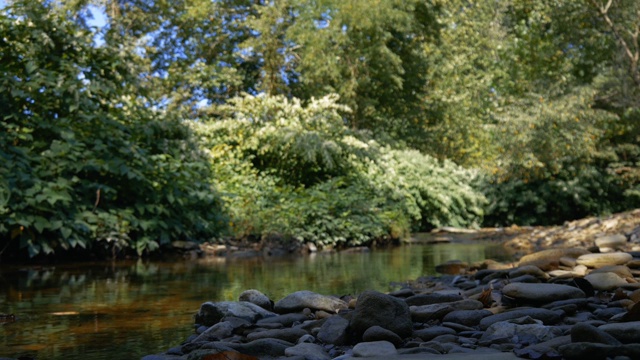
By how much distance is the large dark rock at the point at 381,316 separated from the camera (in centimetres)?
275

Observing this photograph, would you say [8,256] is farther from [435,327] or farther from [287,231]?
[435,327]

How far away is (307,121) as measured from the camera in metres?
14.0

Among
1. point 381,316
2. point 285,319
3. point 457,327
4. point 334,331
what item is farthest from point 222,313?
point 457,327

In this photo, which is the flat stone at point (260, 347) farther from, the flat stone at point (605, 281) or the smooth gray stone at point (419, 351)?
the flat stone at point (605, 281)

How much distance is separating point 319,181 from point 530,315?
11.0m

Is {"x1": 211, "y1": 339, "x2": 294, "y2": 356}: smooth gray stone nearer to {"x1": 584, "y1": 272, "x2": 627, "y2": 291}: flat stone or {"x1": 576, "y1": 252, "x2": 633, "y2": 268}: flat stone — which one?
{"x1": 584, "y1": 272, "x2": 627, "y2": 291}: flat stone

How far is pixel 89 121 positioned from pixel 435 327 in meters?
6.44

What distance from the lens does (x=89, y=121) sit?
8.18m

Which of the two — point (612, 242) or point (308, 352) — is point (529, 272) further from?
point (612, 242)

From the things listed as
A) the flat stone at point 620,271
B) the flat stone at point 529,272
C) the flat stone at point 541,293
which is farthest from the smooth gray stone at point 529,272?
the flat stone at point 541,293

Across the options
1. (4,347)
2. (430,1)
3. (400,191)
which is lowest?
(4,347)

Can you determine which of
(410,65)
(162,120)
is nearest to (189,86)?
(410,65)

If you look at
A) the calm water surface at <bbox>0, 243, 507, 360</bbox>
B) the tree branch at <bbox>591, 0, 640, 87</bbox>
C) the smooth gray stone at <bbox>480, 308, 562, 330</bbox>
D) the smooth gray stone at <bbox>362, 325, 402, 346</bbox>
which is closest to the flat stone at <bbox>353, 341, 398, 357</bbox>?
the smooth gray stone at <bbox>362, 325, 402, 346</bbox>

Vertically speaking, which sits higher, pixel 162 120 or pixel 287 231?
pixel 162 120
